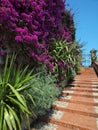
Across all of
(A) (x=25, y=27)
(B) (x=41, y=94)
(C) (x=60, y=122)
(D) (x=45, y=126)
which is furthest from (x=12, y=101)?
(A) (x=25, y=27)

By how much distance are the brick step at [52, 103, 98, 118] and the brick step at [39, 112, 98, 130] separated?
0.32ft

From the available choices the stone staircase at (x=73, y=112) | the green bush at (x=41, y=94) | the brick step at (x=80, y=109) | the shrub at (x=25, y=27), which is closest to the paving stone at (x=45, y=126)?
the stone staircase at (x=73, y=112)

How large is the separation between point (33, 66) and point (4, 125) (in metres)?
1.73

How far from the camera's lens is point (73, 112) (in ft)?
13.5

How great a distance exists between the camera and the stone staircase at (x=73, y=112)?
3.57 metres

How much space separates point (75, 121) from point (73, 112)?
17.7 inches

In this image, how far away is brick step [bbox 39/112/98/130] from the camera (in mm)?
3436

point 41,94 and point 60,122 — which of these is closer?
point 41,94

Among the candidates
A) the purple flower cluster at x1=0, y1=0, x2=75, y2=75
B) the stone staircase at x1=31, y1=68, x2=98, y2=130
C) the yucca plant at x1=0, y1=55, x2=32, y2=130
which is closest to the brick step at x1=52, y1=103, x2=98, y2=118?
the stone staircase at x1=31, y1=68, x2=98, y2=130

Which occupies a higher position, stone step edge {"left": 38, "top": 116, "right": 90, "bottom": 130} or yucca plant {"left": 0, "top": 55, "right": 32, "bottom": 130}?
yucca plant {"left": 0, "top": 55, "right": 32, "bottom": 130}

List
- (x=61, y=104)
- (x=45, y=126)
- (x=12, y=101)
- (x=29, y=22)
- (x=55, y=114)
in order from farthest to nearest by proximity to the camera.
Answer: (x=61, y=104), (x=55, y=114), (x=29, y=22), (x=45, y=126), (x=12, y=101)

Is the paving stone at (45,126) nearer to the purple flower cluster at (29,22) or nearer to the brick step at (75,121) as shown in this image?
the brick step at (75,121)

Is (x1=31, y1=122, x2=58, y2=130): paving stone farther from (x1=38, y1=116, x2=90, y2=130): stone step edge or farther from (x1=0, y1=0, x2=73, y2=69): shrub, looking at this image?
(x1=0, y1=0, x2=73, y2=69): shrub

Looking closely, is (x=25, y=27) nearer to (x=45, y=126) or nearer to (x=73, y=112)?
(x=45, y=126)
